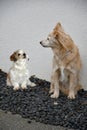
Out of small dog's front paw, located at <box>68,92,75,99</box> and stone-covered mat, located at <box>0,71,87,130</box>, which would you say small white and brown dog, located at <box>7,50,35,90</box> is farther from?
small dog's front paw, located at <box>68,92,75,99</box>

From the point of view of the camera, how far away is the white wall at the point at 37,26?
27.1 feet

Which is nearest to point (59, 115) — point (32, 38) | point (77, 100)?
point (77, 100)

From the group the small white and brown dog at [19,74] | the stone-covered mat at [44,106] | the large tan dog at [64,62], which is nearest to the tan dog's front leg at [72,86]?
the large tan dog at [64,62]

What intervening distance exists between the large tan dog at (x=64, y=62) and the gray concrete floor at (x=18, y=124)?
1.22 m

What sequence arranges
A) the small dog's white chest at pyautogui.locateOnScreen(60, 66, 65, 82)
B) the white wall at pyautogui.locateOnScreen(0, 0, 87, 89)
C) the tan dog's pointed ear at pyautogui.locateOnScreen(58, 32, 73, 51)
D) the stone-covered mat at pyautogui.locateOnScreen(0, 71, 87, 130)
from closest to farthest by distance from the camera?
the stone-covered mat at pyautogui.locateOnScreen(0, 71, 87, 130) → the tan dog's pointed ear at pyautogui.locateOnScreen(58, 32, 73, 51) → the small dog's white chest at pyautogui.locateOnScreen(60, 66, 65, 82) → the white wall at pyautogui.locateOnScreen(0, 0, 87, 89)

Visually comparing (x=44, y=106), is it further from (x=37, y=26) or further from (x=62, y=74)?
(x=37, y=26)

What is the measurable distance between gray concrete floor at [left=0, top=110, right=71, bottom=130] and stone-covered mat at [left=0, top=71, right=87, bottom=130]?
12 cm

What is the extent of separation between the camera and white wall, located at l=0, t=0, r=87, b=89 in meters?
8.27

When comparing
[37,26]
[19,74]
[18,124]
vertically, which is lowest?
[18,124]

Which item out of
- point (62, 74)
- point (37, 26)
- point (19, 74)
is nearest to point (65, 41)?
point (62, 74)

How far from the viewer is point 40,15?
9039 mm

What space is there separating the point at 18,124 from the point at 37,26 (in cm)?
317

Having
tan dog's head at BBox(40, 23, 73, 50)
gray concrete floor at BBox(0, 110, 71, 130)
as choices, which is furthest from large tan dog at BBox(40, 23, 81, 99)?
gray concrete floor at BBox(0, 110, 71, 130)

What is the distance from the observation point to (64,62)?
25.1ft
